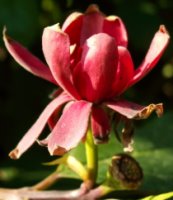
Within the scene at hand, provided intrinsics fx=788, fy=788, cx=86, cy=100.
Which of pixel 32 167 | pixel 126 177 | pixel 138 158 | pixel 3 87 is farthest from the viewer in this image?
pixel 3 87

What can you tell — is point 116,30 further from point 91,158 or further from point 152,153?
point 152,153

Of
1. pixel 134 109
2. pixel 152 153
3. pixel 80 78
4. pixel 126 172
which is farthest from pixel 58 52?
pixel 152 153

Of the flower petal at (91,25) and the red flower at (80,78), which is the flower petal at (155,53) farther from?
the flower petal at (91,25)

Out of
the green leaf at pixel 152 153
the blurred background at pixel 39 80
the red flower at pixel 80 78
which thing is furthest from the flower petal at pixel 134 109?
the blurred background at pixel 39 80

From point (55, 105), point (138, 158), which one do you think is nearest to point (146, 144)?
point (138, 158)

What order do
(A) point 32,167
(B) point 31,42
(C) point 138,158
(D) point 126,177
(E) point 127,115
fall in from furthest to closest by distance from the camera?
(A) point 32,167
(B) point 31,42
(C) point 138,158
(D) point 126,177
(E) point 127,115

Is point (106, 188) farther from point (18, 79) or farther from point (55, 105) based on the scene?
point (18, 79)
